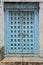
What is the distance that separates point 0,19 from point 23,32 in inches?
28.4

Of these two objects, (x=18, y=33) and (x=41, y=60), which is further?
(x=18, y=33)

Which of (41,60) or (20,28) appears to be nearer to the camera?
(41,60)

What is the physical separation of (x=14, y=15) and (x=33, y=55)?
3.93 feet

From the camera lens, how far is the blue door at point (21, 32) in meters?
5.93

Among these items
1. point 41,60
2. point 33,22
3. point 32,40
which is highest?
point 33,22

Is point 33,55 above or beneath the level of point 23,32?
beneath

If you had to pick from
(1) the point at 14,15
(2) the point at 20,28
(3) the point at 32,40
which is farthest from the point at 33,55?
(1) the point at 14,15

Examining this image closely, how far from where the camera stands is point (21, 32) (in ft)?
19.7

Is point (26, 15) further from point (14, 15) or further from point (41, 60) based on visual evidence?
point (41, 60)

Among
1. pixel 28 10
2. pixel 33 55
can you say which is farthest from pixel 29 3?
pixel 33 55

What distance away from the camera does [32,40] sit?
601cm

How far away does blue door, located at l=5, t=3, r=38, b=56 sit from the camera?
19.5 ft

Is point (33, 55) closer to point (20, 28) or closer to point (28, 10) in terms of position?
point (20, 28)

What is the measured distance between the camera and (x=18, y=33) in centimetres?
601
